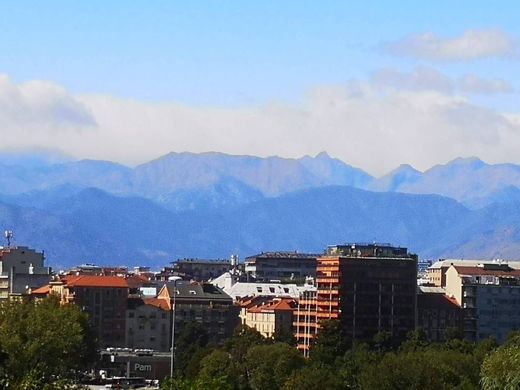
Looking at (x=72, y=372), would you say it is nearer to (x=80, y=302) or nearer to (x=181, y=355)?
(x=181, y=355)

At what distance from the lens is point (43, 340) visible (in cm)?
12169

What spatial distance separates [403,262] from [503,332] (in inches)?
847

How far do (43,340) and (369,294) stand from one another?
149 feet

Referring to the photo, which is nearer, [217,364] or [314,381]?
[314,381]

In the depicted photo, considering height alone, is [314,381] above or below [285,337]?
below

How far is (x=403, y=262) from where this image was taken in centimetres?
16188

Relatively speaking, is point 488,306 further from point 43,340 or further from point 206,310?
point 43,340

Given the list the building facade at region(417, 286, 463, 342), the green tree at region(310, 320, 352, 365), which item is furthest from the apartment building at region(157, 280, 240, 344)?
the green tree at region(310, 320, 352, 365)

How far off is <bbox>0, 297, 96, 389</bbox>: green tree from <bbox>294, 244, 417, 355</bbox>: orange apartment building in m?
27.8

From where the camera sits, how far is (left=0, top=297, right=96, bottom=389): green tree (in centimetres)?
11469

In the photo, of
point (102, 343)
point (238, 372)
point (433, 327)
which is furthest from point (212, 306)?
point (238, 372)

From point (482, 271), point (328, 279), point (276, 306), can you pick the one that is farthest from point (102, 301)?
point (482, 271)

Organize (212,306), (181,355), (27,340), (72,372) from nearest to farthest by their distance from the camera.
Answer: (27,340) < (72,372) < (181,355) < (212,306)

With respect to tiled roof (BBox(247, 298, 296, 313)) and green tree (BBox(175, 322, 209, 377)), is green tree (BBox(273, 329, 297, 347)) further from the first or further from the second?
tiled roof (BBox(247, 298, 296, 313))
